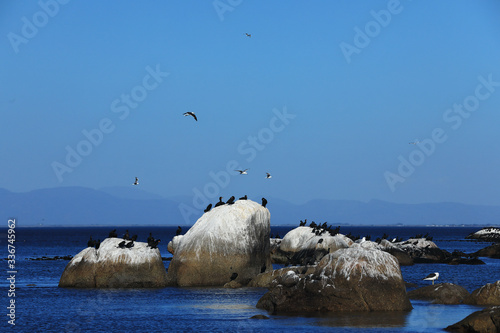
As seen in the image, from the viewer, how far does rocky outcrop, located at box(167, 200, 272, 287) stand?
40.0 meters

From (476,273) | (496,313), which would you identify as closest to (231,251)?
(496,313)

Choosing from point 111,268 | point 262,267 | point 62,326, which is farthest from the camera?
point 262,267

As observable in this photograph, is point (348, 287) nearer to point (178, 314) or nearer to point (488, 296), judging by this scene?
point (488, 296)

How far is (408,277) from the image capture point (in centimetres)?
4878

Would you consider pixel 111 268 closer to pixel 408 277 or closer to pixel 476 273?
pixel 408 277

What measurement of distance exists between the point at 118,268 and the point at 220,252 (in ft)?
18.9

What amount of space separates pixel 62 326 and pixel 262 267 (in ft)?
55.0

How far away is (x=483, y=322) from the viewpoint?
23094mm

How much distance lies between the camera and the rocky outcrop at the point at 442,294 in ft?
103

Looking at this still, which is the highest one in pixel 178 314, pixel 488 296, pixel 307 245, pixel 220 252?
pixel 307 245

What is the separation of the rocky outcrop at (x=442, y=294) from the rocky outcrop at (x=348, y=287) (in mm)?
3083

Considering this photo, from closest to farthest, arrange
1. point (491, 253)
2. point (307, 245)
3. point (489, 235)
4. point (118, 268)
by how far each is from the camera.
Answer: point (118, 268)
point (307, 245)
point (491, 253)
point (489, 235)

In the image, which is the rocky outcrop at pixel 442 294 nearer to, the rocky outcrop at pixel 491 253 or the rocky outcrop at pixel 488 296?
the rocky outcrop at pixel 488 296

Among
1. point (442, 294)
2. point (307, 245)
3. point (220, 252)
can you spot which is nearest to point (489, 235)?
point (307, 245)
